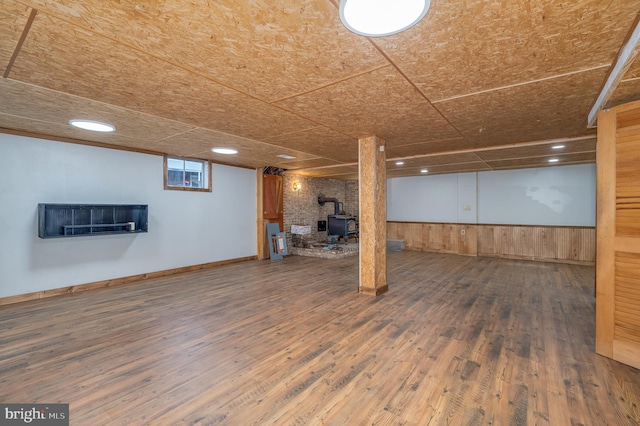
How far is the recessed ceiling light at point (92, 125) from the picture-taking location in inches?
148

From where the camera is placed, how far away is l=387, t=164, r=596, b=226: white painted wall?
7.31 metres

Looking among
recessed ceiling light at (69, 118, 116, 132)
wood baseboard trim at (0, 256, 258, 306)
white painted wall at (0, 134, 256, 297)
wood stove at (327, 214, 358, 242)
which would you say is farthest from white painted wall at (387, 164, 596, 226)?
recessed ceiling light at (69, 118, 116, 132)

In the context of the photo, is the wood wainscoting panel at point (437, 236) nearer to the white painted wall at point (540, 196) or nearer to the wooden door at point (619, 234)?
the white painted wall at point (540, 196)

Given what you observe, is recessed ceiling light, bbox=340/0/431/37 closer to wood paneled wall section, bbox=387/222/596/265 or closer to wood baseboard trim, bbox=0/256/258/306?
wood baseboard trim, bbox=0/256/258/306

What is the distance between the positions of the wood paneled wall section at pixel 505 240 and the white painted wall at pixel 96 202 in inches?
243

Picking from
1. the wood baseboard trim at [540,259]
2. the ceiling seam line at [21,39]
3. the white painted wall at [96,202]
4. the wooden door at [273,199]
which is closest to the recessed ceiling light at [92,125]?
the white painted wall at [96,202]

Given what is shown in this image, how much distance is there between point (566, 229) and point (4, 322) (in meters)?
11.0

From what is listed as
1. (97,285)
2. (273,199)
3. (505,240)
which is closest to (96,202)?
(97,285)

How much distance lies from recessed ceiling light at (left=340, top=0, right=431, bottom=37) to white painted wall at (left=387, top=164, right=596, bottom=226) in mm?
8225

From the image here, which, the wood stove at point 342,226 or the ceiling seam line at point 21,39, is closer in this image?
the ceiling seam line at point 21,39

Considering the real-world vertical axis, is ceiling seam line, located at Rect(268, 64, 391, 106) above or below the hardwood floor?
above
